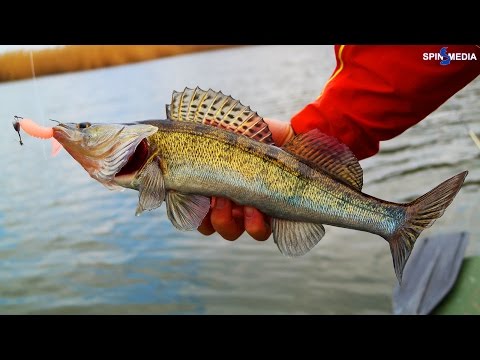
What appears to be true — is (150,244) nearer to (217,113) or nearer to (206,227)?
(206,227)

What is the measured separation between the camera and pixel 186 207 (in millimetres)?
874

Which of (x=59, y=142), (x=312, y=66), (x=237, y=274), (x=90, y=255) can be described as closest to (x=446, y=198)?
(x=59, y=142)

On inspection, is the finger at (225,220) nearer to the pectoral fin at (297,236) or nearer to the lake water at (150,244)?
the pectoral fin at (297,236)

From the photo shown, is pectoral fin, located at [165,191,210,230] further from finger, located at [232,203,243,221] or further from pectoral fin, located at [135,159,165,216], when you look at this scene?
finger, located at [232,203,243,221]

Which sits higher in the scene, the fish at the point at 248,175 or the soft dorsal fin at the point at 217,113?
the soft dorsal fin at the point at 217,113

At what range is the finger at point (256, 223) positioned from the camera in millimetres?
1002

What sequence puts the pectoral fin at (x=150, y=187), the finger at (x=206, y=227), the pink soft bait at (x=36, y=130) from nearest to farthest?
the pink soft bait at (x=36, y=130), the pectoral fin at (x=150, y=187), the finger at (x=206, y=227)

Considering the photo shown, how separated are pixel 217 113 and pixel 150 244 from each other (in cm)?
342

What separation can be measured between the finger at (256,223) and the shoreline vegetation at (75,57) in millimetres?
547

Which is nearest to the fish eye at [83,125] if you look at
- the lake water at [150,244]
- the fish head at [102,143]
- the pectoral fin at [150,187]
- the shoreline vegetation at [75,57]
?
the fish head at [102,143]

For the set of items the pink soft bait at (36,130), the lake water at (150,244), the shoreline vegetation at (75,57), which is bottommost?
the lake water at (150,244)

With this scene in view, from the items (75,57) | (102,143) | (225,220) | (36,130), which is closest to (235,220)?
(225,220)

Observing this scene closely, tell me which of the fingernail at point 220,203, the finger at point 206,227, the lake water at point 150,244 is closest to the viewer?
the fingernail at point 220,203
